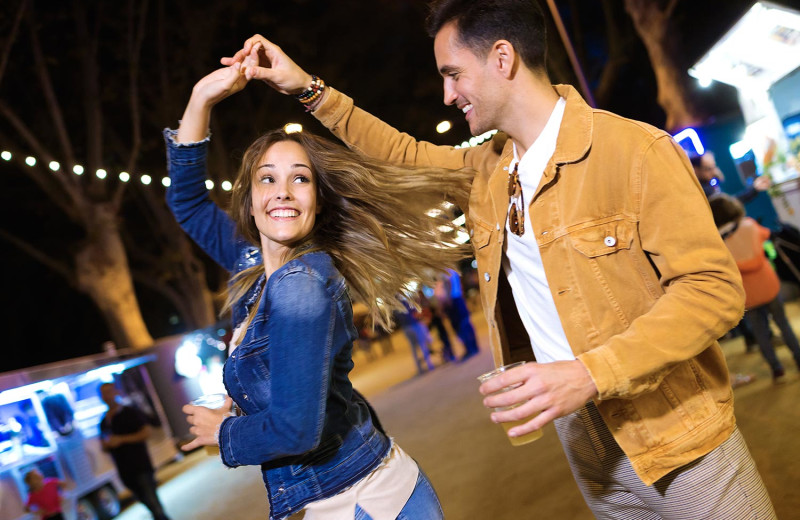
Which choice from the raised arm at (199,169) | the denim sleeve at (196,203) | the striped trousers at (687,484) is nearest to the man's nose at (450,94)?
the raised arm at (199,169)

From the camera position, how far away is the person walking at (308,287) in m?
1.78

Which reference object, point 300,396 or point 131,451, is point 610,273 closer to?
point 300,396

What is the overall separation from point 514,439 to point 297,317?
701 mm

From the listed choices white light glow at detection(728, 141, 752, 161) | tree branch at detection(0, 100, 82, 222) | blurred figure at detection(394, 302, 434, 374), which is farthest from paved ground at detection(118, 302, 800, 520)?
tree branch at detection(0, 100, 82, 222)

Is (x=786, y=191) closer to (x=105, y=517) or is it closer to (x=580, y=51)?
(x=580, y=51)

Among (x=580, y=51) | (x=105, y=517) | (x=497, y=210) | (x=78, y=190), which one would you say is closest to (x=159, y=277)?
(x=78, y=190)

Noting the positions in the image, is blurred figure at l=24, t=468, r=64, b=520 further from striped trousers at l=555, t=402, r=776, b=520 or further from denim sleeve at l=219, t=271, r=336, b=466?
striped trousers at l=555, t=402, r=776, b=520

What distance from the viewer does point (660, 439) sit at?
190 centimetres

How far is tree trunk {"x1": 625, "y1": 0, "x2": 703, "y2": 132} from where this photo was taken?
38.8 ft

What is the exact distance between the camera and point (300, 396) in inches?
67.9

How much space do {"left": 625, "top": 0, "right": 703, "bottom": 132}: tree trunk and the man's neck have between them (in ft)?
36.7

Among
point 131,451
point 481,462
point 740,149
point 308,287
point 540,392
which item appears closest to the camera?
point 540,392

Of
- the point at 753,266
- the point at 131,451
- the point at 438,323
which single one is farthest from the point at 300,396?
the point at 438,323

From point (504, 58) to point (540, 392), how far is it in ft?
3.94
